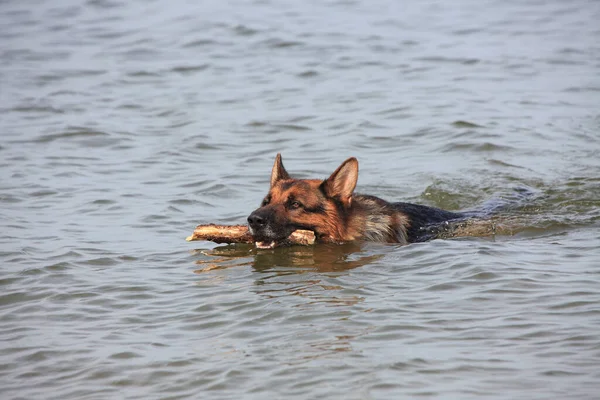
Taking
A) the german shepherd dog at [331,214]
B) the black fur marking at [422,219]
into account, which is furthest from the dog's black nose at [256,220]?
the black fur marking at [422,219]

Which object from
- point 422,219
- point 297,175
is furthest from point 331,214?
point 297,175

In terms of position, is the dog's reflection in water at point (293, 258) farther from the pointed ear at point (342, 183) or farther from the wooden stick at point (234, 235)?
the pointed ear at point (342, 183)

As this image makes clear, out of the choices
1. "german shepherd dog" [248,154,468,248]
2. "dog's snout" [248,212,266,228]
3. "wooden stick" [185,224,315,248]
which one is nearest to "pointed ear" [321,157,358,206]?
"german shepherd dog" [248,154,468,248]

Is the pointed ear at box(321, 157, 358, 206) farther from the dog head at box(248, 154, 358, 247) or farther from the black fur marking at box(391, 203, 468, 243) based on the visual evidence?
the black fur marking at box(391, 203, 468, 243)

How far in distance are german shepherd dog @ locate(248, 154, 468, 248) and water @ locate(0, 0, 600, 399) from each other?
21 centimetres

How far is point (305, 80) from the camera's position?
58.0 feet

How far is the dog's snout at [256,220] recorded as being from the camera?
830 centimetres

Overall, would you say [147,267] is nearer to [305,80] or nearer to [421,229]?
[421,229]

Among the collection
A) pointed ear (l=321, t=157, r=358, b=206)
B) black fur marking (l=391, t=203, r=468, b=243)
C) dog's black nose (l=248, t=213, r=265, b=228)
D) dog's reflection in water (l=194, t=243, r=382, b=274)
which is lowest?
dog's reflection in water (l=194, t=243, r=382, b=274)

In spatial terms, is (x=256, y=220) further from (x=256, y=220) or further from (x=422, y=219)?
(x=422, y=219)

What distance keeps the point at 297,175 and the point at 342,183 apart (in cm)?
347

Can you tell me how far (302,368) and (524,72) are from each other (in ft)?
43.0

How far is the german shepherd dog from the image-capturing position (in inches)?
334

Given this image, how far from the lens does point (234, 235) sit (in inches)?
349
